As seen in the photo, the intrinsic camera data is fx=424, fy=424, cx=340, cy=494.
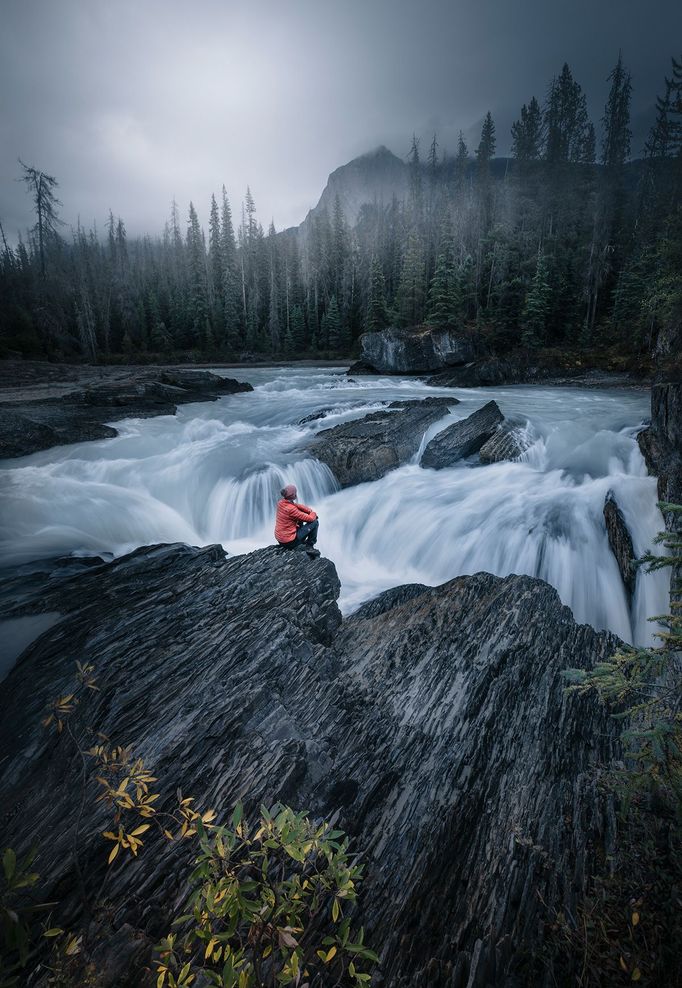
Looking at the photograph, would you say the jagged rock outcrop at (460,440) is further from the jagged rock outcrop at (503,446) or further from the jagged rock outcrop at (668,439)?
the jagged rock outcrop at (668,439)

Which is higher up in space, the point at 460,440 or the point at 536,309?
the point at 536,309

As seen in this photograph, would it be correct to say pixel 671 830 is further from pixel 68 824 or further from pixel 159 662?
pixel 159 662

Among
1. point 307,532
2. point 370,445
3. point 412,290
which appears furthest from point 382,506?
point 412,290

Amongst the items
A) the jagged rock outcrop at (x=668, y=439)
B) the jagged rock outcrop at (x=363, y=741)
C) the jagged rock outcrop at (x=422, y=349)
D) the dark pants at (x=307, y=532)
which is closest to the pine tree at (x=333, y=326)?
the jagged rock outcrop at (x=422, y=349)

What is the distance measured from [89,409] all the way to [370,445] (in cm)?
1431

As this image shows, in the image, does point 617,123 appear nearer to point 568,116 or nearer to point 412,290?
point 568,116

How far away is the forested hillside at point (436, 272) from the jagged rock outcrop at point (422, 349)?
1.82m

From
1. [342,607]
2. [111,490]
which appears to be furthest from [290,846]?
[111,490]

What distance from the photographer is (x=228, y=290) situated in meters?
66.2

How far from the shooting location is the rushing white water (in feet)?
27.1

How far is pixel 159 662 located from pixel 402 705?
2655 mm

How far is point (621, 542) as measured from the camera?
807cm

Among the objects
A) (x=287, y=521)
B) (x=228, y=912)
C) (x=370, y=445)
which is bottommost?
(x=287, y=521)

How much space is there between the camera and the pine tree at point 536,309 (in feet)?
117
